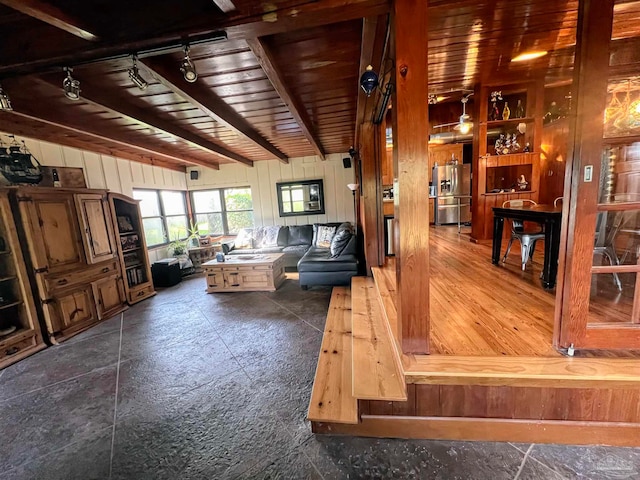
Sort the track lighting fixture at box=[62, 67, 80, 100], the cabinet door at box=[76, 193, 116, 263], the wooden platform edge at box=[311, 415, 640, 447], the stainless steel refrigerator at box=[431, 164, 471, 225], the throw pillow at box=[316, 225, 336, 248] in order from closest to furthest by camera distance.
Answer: the wooden platform edge at box=[311, 415, 640, 447] < the track lighting fixture at box=[62, 67, 80, 100] < the cabinet door at box=[76, 193, 116, 263] < the throw pillow at box=[316, 225, 336, 248] < the stainless steel refrigerator at box=[431, 164, 471, 225]

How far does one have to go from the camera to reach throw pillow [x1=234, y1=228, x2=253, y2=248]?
5.89 metres

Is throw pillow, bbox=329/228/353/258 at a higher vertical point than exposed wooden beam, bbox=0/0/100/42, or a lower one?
lower

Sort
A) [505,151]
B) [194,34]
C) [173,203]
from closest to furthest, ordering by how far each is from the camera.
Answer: [194,34] → [505,151] → [173,203]

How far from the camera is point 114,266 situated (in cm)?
373

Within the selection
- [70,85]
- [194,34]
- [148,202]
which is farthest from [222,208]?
[194,34]

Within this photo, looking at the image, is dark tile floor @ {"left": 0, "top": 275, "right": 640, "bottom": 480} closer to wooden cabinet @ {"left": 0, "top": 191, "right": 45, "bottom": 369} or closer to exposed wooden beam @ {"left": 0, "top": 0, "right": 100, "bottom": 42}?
wooden cabinet @ {"left": 0, "top": 191, "right": 45, "bottom": 369}

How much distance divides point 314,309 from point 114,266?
2.93 metres

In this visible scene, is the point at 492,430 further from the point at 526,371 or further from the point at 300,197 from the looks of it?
the point at 300,197

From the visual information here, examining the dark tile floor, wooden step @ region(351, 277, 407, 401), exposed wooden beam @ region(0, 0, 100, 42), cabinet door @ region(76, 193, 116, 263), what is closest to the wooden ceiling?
exposed wooden beam @ region(0, 0, 100, 42)

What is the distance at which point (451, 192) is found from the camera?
20.8 feet

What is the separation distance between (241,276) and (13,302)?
8.15ft

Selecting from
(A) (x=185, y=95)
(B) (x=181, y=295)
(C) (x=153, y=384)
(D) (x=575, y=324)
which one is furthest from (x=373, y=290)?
(B) (x=181, y=295)

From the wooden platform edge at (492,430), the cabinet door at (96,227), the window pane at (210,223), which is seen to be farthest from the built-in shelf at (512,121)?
the window pane at (210,223)

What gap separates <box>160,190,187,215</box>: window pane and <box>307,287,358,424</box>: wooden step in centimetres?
483
